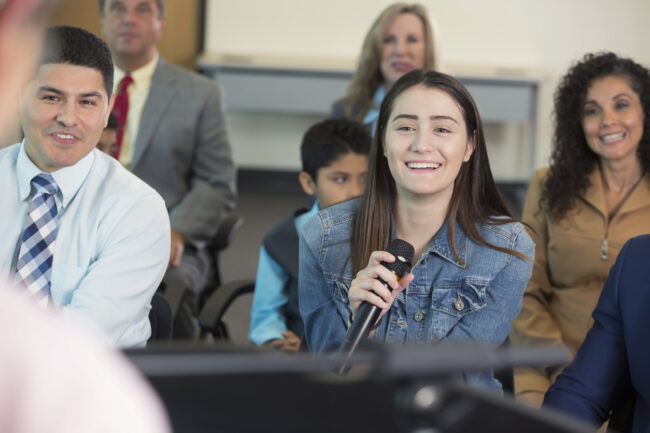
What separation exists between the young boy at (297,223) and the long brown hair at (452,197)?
1.38 feet

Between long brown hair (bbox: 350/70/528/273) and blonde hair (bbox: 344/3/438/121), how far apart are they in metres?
1.13

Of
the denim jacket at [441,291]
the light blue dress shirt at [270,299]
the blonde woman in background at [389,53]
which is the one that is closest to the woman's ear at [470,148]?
the denim jacket at [441,291]

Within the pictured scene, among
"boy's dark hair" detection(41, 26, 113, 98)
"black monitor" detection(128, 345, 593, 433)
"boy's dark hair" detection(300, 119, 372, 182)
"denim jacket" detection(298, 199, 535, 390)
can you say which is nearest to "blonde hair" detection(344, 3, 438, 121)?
"boy's dark hair" detection(300, 119, 372, 182)

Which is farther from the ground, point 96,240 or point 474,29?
point 474,29

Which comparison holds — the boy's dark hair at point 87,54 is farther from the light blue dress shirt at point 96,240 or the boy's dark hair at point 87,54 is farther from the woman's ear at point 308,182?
the woman's ear at point 308,182

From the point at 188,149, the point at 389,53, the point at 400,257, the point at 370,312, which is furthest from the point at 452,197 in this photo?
the point at 389,53

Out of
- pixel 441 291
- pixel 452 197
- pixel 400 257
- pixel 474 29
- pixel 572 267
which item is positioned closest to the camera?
pixel 400 257

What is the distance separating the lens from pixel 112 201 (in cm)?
142

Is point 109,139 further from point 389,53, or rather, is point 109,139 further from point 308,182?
point 389,53

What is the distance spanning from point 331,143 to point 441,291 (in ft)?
3.00

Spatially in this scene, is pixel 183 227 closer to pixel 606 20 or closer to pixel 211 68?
pixel 211 68

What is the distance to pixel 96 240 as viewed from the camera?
1408 millimetres

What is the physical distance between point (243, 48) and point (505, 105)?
219 centimetres

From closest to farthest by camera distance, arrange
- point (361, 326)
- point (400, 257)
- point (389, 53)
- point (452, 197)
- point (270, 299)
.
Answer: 1. point (361, 326)
2. point (400, 257)
3. point (452, 197)
4. point (270, 299)
5. point (389, 53)
